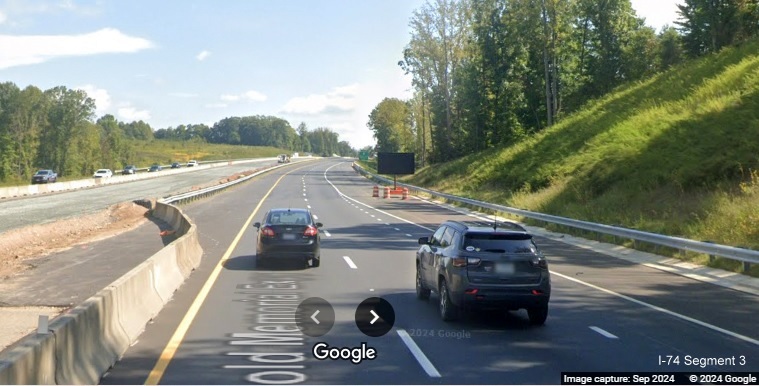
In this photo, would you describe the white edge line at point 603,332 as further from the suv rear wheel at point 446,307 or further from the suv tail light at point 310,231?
the suv tail light at point 310,231

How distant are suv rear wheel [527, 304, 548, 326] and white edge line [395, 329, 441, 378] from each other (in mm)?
2071

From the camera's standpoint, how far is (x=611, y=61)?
247ft

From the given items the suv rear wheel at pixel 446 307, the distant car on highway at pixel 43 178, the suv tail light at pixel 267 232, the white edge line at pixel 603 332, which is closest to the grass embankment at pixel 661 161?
the white edge line at pixel 603 332

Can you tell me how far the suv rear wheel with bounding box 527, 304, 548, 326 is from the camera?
1244 cm

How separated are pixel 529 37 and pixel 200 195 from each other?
33.4 metres

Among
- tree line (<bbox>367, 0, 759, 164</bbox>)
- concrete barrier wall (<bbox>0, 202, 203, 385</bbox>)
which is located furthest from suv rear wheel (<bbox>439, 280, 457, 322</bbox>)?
tree line (<bbox>367, 0, 759, 164</bbox>)

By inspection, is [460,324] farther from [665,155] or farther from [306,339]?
[665,155]

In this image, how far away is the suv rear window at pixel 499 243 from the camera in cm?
1248

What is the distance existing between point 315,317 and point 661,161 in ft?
86.8

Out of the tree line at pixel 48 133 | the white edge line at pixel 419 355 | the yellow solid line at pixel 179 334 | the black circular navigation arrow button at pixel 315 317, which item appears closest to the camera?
the yellow solid line at pixel 179 334

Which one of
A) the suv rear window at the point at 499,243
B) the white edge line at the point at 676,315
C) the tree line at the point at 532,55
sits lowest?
the white edge line at the point at 676,315

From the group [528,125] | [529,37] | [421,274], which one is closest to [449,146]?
[528,125]

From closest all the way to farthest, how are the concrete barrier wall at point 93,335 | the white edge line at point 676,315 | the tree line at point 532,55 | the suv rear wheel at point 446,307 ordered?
the concrete barrier wall at point 93,335
the white edge line at point 676,315
the suv rear wheel at point 446,307
the tree line at point 532,55

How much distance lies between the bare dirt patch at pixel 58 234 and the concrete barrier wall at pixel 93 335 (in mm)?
8937
